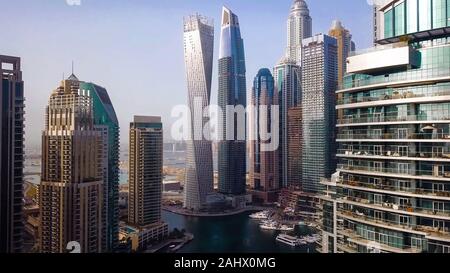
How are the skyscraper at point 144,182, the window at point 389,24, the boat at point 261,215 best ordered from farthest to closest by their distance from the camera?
1. the boat at point 261,215
2. the skyscraper at point 144,182
3. the window at point 389,24

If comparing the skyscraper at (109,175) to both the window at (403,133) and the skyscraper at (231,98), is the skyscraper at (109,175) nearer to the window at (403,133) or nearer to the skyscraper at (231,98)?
the skyscraper at (231,98)

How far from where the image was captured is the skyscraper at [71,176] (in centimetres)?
587

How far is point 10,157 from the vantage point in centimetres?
487

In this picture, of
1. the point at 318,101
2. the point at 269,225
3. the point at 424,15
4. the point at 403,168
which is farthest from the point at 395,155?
the point at 269,225

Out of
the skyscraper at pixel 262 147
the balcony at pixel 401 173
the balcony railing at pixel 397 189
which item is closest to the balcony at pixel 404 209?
the balcony railing at pixel 397 189

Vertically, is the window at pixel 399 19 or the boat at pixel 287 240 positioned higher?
the window at pixel 399 19

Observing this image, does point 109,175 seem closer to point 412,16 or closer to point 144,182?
point 144,182

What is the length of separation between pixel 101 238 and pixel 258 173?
267 inches

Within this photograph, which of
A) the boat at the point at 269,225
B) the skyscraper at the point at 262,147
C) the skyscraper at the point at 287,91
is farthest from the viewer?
the boat at the point at 269,225

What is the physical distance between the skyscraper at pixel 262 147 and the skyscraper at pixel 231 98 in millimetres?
447

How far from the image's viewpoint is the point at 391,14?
10.7ft

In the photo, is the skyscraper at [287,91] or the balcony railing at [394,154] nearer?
the balcony railing at [394,154]
